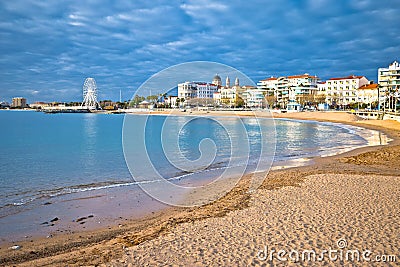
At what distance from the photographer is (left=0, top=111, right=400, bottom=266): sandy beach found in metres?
4.24

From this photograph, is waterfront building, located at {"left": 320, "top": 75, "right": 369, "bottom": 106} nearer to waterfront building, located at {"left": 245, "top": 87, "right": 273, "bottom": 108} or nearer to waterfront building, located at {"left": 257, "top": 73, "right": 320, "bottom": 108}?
waterfront building, located at {"left": 257, "top": 73, "right": 320, "bottom": 108}

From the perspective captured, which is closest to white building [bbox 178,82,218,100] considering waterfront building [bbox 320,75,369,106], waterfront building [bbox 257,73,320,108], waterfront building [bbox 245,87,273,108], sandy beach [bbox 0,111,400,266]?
waterfront building [bbox 245,87,273,108]

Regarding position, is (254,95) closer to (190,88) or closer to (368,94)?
(190,88)

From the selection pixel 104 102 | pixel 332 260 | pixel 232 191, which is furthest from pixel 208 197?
pixel 104 102

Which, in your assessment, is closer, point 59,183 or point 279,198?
point 279,198

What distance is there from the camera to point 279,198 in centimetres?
724

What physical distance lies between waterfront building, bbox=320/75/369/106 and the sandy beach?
299 feet

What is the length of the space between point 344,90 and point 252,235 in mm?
97293

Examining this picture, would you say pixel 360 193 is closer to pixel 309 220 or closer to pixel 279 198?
pixel 279 198

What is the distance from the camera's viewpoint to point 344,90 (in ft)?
301

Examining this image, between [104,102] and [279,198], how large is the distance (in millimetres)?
164023

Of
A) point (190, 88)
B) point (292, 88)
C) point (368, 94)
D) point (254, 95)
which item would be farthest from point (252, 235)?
point (292, 88)

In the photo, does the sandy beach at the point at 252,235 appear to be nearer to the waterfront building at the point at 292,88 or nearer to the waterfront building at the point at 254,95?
the waterfront building at the point at 254,95

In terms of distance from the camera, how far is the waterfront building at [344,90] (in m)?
90.0
